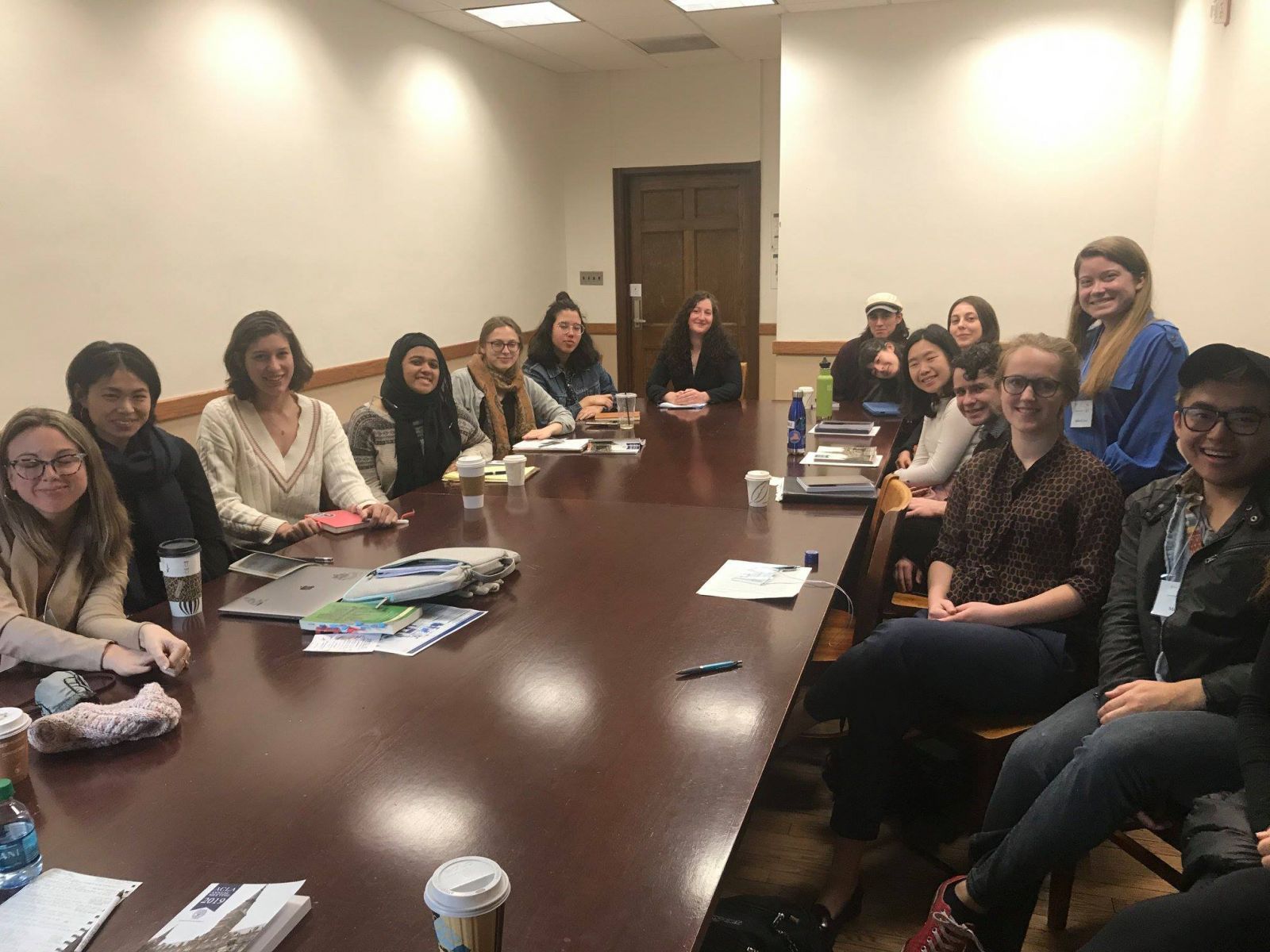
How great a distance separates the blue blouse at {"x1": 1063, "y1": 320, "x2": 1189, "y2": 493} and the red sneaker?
1.37 m

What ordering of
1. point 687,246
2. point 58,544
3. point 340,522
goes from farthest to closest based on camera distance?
point 687,246 < point 340,522 < point 58,544

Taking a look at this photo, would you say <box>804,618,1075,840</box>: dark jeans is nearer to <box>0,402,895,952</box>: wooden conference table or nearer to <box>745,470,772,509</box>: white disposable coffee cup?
<box>0,402,895,952</box>: wooden conference table

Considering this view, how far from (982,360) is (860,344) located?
6.82 ft

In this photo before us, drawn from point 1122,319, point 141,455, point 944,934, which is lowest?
point 944,934

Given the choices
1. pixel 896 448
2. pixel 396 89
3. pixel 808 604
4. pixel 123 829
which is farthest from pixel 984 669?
pixel 396 89

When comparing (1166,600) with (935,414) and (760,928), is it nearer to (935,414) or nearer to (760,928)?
(760,928)

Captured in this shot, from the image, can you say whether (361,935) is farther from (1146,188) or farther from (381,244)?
(1146,188)

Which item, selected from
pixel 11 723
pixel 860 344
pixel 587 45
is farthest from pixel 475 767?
pixel 587 45

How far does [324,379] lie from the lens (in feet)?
15.6

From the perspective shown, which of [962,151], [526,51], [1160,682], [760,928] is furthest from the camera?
[526,51]

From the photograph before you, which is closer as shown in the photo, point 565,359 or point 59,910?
point 59,910

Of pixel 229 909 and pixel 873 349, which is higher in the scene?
pixel 873 349

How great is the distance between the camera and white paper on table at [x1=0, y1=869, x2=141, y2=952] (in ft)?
3.05

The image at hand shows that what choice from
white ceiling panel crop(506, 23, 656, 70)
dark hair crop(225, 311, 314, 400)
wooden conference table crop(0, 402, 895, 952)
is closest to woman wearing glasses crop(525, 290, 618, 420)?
dark hair crop(225, 311, 314, 400)
